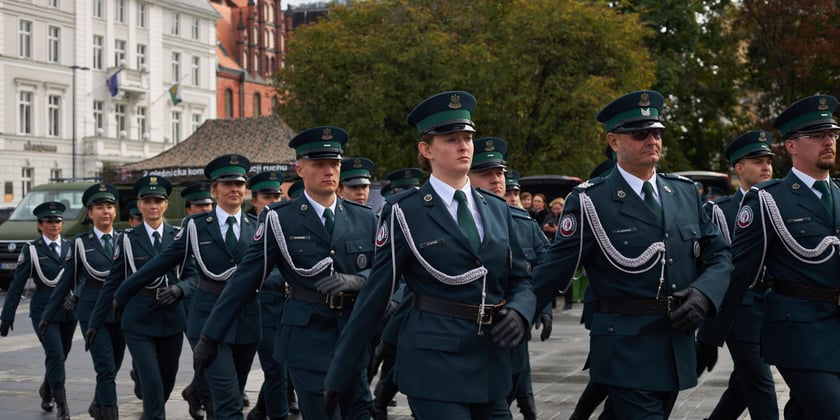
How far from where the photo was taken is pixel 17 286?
12453 mm

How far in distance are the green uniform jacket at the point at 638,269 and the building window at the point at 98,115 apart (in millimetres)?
62802

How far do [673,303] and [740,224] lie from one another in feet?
4.45

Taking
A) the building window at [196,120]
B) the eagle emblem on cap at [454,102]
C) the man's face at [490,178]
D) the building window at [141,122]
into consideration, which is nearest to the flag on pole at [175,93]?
the building window at [141,122]

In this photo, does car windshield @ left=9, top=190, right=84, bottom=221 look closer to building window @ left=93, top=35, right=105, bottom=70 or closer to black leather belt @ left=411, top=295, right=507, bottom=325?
black leather belt @ left=411, top=295, right=507, bottom=325

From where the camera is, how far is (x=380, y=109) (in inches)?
1483

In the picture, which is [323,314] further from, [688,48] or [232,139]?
[688,48]

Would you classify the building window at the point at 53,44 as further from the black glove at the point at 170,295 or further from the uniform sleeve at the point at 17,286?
the black glove at the point at 170,295

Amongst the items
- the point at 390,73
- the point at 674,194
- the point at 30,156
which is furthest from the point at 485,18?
the point at 674,194

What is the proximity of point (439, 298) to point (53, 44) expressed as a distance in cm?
6112

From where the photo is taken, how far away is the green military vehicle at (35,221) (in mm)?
28859

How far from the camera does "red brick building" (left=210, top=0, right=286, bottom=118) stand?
8370 cm

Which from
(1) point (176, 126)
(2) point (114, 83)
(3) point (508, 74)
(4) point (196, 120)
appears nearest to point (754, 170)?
(3) point (508, 74)

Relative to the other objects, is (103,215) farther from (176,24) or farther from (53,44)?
(176,24)

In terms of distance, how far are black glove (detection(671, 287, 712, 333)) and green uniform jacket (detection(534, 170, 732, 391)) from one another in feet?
0.15
